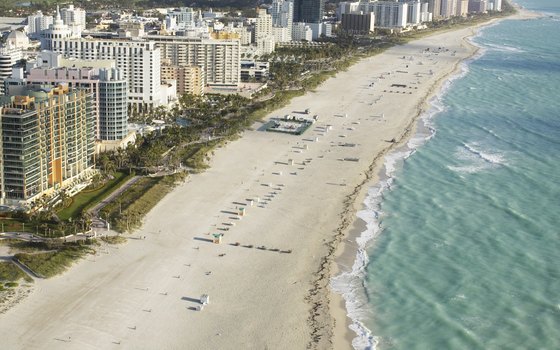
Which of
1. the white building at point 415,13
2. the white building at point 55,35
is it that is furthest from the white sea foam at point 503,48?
the white building at point 55,35

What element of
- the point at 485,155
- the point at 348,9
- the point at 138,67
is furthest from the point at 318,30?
the point at 485,155

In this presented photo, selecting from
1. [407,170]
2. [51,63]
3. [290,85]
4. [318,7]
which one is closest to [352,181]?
[407,170]

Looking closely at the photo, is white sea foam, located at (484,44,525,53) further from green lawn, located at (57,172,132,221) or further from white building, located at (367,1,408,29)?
green lawn, located at (57,172,132,221)

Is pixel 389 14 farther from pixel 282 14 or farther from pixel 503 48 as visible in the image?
pixel 282 14

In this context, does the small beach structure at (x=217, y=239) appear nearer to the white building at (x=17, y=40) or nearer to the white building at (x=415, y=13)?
the white building at (x=17, y=40)

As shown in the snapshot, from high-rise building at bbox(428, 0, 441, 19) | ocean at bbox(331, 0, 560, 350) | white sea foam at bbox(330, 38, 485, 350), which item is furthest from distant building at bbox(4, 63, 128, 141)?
high-rise building at bbox(428, 0, 441, 19)
